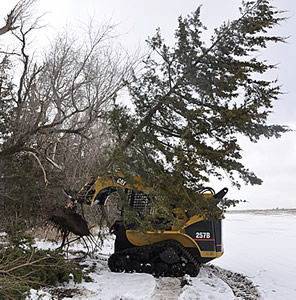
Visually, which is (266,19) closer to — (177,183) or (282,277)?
(177,183)

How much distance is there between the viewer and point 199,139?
8.77 metres

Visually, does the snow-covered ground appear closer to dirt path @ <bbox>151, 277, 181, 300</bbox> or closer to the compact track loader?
dirt path @ <bbox>151, 277, 181, 300</bbox>

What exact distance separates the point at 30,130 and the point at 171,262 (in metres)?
7.02

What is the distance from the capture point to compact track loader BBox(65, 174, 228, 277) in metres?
7.97

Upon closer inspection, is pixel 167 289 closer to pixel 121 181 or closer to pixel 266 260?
pixel 121 181

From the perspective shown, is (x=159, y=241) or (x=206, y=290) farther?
(x=159, y=241)

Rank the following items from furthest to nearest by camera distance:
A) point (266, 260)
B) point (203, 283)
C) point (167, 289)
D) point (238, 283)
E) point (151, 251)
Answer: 1. point (266, 260)
2. point (151, 251)
3. point (238, 283)
4. point (203, 283)
5. point (167, 289)

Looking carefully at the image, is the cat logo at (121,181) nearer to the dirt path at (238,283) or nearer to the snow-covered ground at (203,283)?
the snow-covered ground at (203,283)

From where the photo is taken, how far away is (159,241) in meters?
8.26

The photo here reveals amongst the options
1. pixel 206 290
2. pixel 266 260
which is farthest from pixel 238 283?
pixel 266 260

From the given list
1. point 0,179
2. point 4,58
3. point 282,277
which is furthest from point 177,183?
point 4,58

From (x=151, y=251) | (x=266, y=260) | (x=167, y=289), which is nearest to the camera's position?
(x=167, y=289)

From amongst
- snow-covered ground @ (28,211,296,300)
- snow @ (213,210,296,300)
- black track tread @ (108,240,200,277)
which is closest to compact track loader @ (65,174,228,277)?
black track tread @ (108,240,200,277)

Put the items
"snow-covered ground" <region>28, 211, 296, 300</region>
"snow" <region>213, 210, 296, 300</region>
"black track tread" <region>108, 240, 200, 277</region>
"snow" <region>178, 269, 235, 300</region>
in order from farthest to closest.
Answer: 1. "black track tread" <region>108, 240, 200, 277</region>
2. "snow" <region>213, 210, 296, 300</region>
3. "snow" <region>178, 269, 235, 300</region>
4. "snow-covered ground" <region>28, 211, 296, 300</region>
